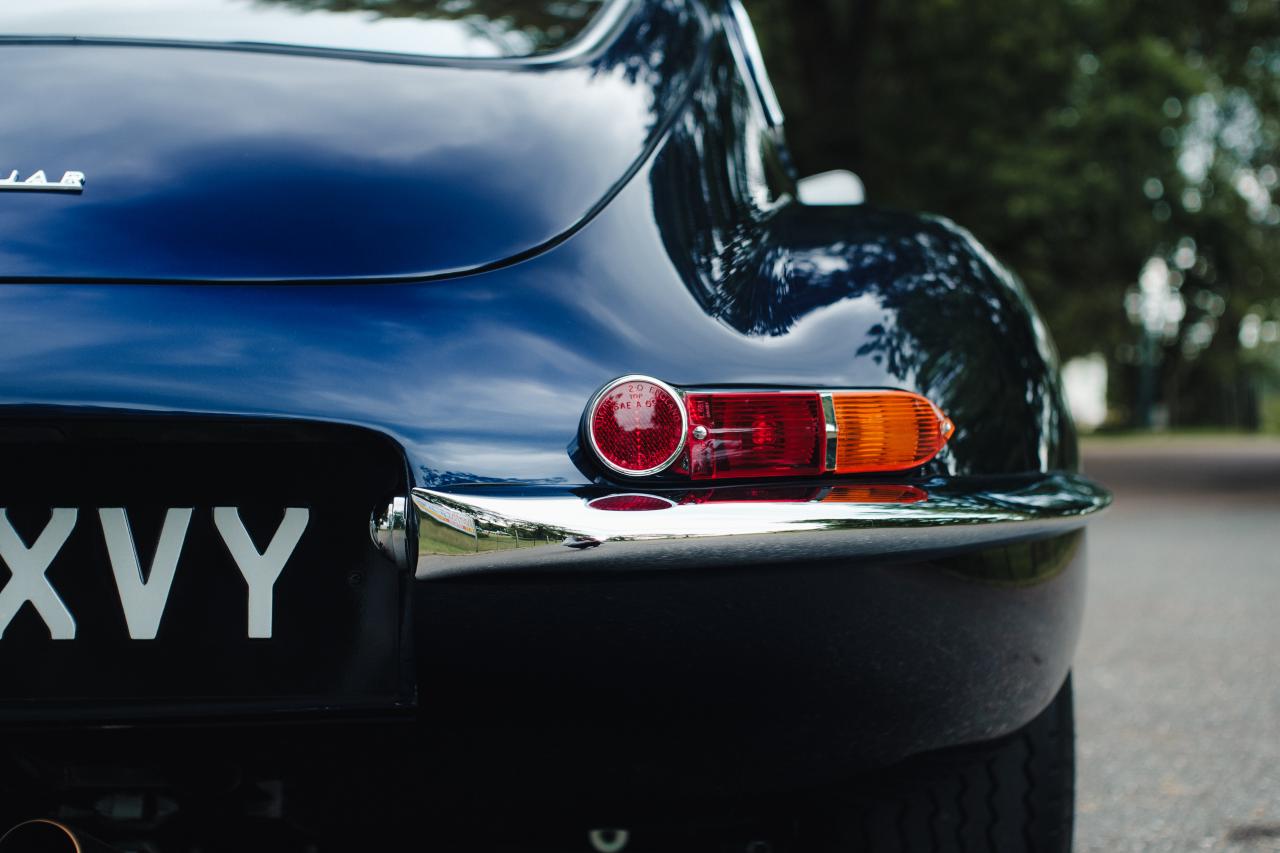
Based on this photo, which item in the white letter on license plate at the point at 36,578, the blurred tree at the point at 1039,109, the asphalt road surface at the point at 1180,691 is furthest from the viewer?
the blurred tree at the point at 1039,109

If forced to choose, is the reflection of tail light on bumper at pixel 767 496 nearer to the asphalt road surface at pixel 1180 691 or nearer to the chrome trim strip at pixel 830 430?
the chrome trim strip at pixel 830 430

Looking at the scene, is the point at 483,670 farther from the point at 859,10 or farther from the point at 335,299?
the point at 859,10

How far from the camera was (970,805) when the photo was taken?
1.34 metres

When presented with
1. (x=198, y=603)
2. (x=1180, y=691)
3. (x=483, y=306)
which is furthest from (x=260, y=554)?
(x=1180, y=691)

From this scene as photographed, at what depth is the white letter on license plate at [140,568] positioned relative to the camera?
40.4 inches

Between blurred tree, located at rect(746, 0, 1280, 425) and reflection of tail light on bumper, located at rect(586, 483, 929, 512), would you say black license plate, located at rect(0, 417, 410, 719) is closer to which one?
reflection of tail light on bumper, located at rect(586, 483, 929, 512)

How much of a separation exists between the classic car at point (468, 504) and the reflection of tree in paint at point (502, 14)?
39 cm

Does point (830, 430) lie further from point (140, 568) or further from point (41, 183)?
point (41, 183)

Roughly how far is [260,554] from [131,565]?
0.35 ft

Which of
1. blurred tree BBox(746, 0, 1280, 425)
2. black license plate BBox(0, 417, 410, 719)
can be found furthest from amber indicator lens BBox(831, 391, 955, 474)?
blurred tree BBox(746, 0, 1280, 425)

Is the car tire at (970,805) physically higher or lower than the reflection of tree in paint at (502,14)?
lower

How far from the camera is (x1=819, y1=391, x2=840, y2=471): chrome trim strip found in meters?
1.13

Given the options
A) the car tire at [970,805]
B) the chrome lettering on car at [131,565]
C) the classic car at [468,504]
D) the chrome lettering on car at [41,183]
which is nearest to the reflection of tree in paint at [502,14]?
the classic car at [468,504]

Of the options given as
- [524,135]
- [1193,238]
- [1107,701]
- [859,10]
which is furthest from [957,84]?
[524,135]
